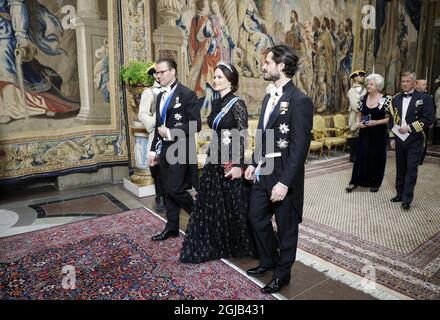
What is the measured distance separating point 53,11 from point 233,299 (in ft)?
17.5

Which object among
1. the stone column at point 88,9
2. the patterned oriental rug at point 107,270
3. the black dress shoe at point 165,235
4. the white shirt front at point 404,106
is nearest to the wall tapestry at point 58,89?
the stone column at point 88,9

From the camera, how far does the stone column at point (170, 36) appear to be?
636 centimetres

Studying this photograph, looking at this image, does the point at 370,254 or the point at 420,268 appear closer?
the point at 420,268

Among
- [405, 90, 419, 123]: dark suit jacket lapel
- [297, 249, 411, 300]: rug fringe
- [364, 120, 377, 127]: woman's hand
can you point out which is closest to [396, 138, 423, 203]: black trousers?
[405, 90, 419, 123]: dark suit jacket lapel

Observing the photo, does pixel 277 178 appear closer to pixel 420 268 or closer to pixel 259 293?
pixel 259 293

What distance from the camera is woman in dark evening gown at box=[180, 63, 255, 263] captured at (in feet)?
9.71

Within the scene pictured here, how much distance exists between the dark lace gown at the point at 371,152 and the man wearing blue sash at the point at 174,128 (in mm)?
3340

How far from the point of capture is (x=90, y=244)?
3.69m

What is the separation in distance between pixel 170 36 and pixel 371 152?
4.23 meters

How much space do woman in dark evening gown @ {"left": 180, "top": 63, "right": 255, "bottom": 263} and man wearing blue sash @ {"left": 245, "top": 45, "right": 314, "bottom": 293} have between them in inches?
13.2

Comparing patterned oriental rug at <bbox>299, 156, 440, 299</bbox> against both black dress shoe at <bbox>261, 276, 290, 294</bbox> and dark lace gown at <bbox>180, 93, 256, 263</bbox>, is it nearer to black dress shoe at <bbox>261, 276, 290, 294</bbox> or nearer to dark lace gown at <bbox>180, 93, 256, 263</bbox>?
black dress shoe at <bbox>261, 276, 290, 294</bbox>

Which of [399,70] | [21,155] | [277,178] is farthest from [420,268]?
[399,70]

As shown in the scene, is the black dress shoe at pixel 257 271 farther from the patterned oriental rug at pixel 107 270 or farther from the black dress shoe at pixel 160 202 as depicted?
the black dress shoe at pixel 160 202

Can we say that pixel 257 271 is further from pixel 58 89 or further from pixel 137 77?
pixel 58 89
